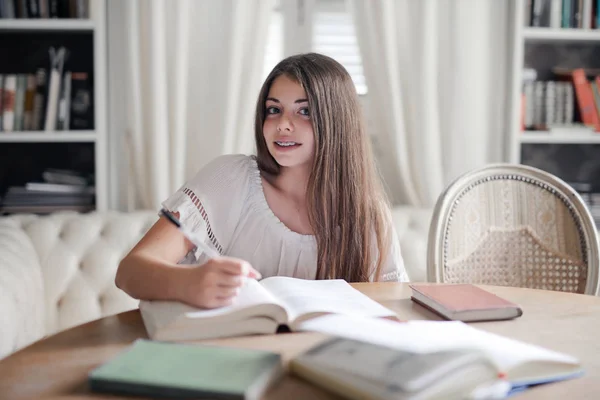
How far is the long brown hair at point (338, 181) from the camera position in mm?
1585

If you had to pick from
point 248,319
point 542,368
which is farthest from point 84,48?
point 542,368

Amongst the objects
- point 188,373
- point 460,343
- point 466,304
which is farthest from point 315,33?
point 188,373

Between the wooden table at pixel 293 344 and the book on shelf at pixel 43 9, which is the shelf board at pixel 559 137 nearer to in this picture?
the wooden table at pixel 293 344

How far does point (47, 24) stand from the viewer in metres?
2.41

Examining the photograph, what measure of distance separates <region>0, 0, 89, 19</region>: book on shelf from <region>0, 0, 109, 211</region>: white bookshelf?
1.8 inches

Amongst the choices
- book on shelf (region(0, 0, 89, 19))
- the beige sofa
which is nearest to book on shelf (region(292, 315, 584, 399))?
the beige sofa

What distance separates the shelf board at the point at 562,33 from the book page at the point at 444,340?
6.23ft

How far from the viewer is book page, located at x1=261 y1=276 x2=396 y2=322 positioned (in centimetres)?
102

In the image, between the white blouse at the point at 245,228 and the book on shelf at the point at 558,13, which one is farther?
the book on shelf at the point at 558,13

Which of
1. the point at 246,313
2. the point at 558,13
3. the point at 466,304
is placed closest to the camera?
the point at 246,313

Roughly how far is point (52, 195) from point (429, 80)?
1.45 meters

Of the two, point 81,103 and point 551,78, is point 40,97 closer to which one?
point 81,103

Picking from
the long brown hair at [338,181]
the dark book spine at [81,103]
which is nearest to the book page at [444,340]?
the long brown hair at [338,181]

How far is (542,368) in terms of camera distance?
84 cm
